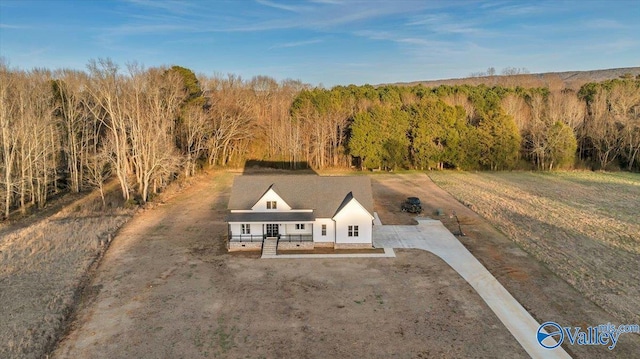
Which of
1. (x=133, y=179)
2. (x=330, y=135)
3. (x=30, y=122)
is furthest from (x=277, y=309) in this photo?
(x=330, y=135)

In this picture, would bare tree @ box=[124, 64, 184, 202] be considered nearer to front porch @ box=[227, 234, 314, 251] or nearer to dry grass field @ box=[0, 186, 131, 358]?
dry grass field @ box=[0, 186, 131, 358]

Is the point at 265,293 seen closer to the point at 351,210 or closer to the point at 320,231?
the point at 320,231

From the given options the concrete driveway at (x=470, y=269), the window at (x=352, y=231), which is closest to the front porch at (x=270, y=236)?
the window at (x=352, y=231)

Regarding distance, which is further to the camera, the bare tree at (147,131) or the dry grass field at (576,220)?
the bare tree at (147,131)

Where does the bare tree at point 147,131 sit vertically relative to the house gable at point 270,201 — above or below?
above

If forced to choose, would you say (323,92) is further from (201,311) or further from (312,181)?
(201,311)

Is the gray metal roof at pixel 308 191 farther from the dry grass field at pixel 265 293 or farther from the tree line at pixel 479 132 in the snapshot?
the tree line at pixel 479 132

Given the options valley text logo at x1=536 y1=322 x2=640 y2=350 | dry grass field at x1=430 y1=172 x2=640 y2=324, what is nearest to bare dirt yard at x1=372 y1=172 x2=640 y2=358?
dry grass field at x1=430 y1=172 x2=640 y2=324

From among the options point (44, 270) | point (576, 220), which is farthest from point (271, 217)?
point (576, 220)
